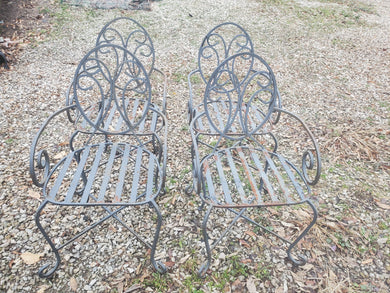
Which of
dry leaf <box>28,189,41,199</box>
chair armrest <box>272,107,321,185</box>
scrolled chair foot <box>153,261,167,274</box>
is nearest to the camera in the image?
scrolled chair foot <box>153,261,167,274</box>

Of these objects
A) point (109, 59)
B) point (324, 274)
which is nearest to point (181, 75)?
point (109, 59)

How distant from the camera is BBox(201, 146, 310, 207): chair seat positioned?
6.01 feet

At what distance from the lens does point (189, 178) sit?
2670mm

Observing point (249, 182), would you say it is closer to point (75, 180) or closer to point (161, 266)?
point (161, 266)

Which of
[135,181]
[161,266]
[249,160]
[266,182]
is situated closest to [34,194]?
[135,181]

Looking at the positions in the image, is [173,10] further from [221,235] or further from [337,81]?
[221,235]

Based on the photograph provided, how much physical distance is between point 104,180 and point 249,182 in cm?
111

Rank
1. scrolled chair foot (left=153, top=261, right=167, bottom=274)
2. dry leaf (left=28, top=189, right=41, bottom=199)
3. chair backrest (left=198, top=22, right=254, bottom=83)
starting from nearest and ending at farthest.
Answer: scrolled chair foot (left=153, top=261, right=167, bottom=274)
dry leaf (left=28, top=189, right=41, bottom=199)
chair backrest (left=198, top=22, right=254, bottom=83)

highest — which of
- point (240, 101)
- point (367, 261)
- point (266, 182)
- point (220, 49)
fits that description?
point (240, 101)

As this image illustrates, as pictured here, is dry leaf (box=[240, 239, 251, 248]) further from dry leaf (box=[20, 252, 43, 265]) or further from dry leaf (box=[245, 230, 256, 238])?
dry leaf (box=[20, 252, 43, 265])

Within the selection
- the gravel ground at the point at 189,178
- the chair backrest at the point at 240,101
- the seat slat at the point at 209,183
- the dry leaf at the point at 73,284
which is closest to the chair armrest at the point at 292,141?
the gravel ground at the point at 189,178

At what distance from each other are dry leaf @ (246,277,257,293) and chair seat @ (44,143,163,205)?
35.9 inches

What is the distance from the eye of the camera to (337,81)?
170 inches

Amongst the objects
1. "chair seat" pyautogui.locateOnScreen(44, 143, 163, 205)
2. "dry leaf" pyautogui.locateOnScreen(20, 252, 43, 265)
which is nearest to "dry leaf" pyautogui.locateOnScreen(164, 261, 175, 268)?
"chair seat" pyautogui.locateOnScreen(44, 143, 163, 205)
